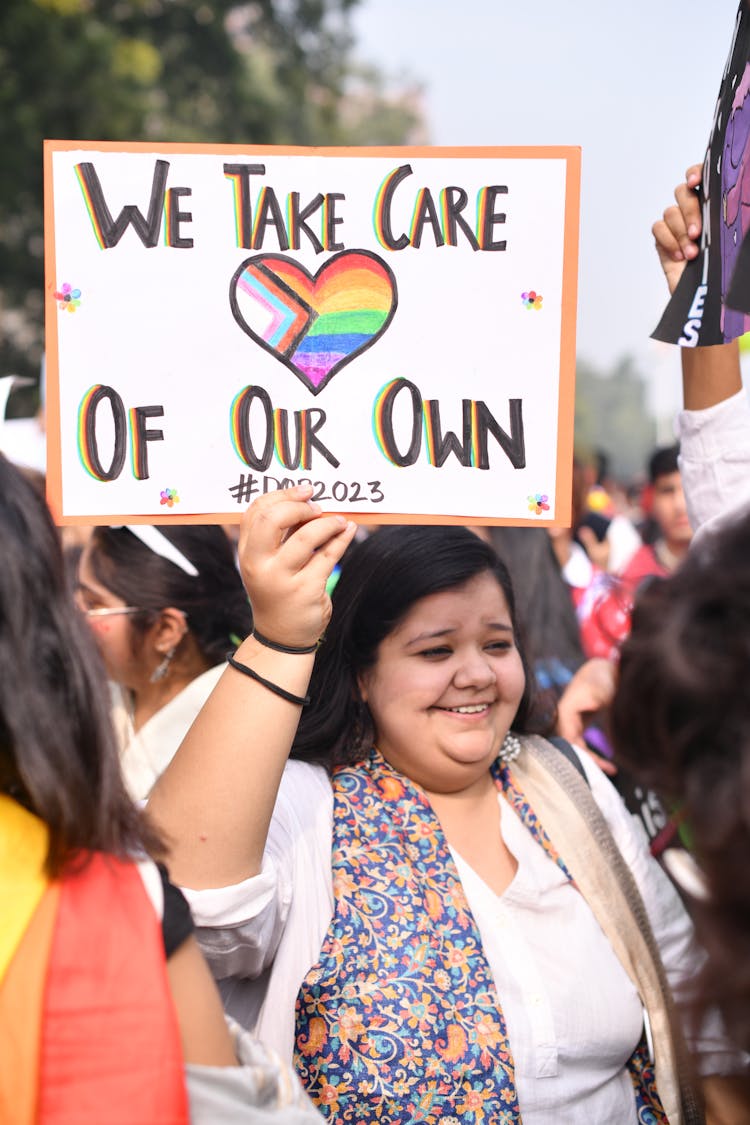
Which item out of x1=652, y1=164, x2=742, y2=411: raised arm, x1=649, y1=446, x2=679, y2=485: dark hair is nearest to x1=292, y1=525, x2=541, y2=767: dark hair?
x1=652, y1=164, x2=742, y2=411: raised arm

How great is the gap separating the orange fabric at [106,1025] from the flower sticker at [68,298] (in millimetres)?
997

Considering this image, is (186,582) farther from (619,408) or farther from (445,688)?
(619,408)

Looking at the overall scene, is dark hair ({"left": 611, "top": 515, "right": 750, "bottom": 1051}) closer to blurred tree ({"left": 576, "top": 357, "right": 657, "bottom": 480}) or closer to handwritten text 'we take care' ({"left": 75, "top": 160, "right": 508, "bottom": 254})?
handwritten text 'we take care' ({"left": 75, "top": 160, "right": 508, "bottom": 254})

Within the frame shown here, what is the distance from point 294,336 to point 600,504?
8.99 m

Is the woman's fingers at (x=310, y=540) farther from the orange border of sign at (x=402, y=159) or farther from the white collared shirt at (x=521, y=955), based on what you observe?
the white collared shirt at (x=521, y=955)

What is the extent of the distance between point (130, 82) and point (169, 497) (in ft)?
43.8

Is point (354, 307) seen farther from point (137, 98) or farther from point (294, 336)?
point (137, 98)

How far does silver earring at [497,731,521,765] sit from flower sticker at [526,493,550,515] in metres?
0.69

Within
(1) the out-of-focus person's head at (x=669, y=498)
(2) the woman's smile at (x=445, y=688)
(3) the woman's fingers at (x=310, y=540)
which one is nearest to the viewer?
(3) the woman's fingers at (x=310, y=540)

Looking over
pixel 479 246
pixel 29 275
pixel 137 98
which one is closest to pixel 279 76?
pixel 137 98

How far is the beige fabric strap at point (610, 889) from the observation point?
217cm

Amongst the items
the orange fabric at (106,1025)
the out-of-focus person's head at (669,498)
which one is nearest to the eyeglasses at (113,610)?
the orange fabric at (106,1025)

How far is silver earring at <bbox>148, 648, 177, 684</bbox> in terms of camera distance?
3.29 m

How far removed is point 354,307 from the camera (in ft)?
6.52
